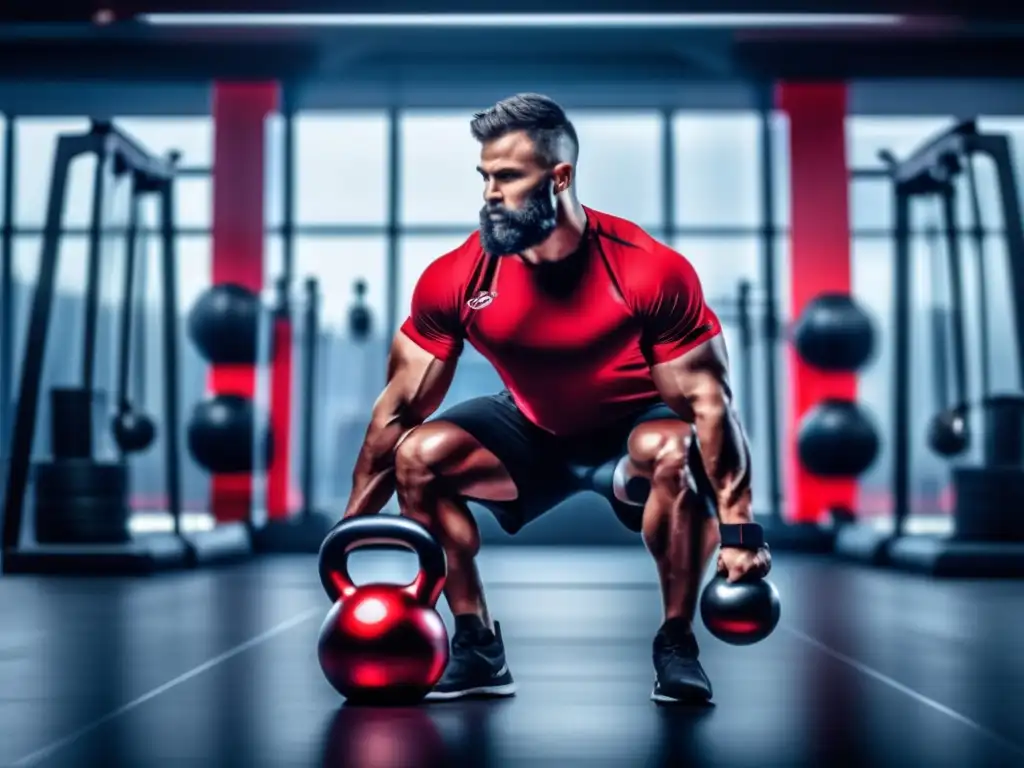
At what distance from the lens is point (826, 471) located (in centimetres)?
658

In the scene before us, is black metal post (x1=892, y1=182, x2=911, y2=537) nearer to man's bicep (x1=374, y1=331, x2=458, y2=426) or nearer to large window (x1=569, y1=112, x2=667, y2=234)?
large window (x1=569, y1=112, x2=667, y2=234)

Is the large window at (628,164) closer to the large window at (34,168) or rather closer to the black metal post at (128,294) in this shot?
the black metal post at (128,294)

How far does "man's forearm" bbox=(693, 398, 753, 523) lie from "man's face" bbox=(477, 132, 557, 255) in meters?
0.39

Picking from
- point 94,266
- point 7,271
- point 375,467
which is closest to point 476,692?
point 375,467

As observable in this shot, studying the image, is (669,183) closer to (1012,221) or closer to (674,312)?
(1012,221)

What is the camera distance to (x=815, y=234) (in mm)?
7453

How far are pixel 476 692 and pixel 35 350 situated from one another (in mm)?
3790

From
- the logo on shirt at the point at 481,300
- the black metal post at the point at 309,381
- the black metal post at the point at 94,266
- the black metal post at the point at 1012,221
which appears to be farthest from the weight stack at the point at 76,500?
the black metal post at the point at 1012,221

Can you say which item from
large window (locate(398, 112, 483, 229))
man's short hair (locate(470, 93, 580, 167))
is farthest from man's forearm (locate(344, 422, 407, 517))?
large window (locate(398, 112, 483, 229))

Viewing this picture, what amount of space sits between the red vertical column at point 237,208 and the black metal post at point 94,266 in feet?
6.40

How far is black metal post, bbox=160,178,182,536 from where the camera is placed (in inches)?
235

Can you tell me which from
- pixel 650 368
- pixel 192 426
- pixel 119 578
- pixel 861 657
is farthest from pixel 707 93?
pixel 650 368

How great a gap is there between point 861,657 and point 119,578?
3.27m

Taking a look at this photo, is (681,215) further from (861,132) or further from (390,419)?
(390,419)
